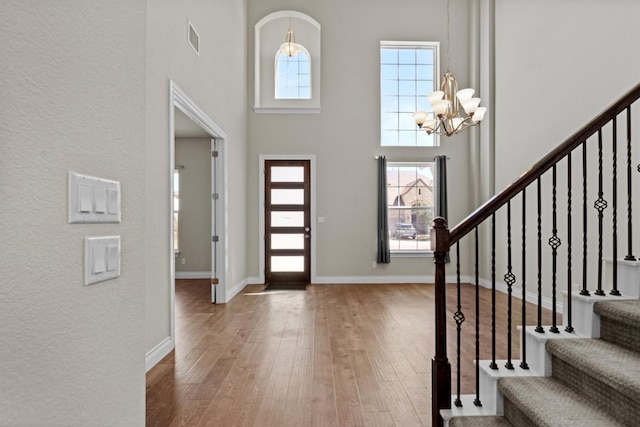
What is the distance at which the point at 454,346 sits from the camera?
3.35 meters

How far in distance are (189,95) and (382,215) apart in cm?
399

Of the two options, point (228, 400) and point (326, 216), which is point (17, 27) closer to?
point (228, 400)

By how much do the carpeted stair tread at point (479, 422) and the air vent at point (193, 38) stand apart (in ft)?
13.2

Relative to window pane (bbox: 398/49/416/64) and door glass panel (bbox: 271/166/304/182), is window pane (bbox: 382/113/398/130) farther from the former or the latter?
door glass panel (bbox: 271/166/304/182)

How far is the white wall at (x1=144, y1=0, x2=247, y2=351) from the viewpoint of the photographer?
290 cm

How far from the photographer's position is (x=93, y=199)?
874mm

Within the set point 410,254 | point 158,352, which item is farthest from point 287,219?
point 158,352

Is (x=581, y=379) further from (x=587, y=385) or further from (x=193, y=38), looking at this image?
(x=193, y=38)

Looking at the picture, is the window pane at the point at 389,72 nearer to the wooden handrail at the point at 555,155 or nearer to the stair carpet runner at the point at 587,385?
the wooden handrail at the point at 555,155

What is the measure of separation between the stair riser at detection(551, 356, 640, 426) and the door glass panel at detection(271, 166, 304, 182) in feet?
17.4

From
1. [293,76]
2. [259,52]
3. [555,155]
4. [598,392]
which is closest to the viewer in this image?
[598,392]

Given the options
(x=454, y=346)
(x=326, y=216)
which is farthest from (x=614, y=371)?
(x=326, y=216)

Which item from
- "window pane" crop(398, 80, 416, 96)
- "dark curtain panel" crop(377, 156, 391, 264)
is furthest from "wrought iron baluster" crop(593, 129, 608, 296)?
"window pane" crop(398, 80, 416, 96)

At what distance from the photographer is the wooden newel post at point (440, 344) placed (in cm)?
196
